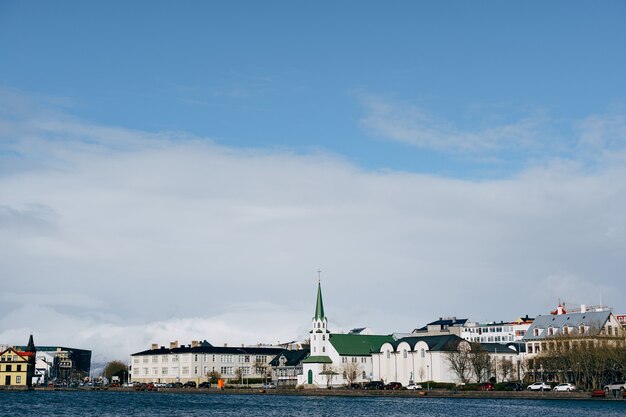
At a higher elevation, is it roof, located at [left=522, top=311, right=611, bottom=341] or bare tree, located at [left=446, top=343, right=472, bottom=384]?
roof, located at [left=522, top=311, right=611, bottom=341]

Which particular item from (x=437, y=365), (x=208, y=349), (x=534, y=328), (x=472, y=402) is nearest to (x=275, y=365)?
(x=208, y=349)

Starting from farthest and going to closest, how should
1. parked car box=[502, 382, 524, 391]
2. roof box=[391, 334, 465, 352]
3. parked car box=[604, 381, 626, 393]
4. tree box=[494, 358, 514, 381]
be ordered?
roof box=[391, 334, 465, 352]
tree box=[494, 358, 514, 381]
parked car box=[502, 382, 524, 391]
parked car box=[604, 381, 626, 393]

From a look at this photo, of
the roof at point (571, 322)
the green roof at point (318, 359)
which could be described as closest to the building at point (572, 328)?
the roof at point (571, 322)

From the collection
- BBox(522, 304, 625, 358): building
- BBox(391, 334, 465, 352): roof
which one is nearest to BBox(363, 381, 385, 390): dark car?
BBox(391, 334, 465, 352): roof

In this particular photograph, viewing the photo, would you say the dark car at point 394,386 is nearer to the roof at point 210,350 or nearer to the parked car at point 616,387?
the parked car at point 616,387

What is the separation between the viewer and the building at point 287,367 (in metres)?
167

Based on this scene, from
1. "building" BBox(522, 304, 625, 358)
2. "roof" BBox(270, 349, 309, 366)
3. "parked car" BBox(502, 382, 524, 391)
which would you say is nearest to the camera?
"parked car" BBox(502, 382, 524, 391)

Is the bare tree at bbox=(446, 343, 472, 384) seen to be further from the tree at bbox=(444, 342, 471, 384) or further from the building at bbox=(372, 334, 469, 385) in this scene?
the building at bbox=(372, 334, 469, 385)

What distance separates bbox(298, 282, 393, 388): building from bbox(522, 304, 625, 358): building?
30.3 metres

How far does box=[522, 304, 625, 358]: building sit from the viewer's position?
126 meters

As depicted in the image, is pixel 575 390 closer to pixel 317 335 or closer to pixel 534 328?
pixel 534 328

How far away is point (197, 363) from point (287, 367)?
2212 cm

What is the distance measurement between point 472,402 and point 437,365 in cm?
3754

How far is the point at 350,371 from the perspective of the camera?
151875 mm
